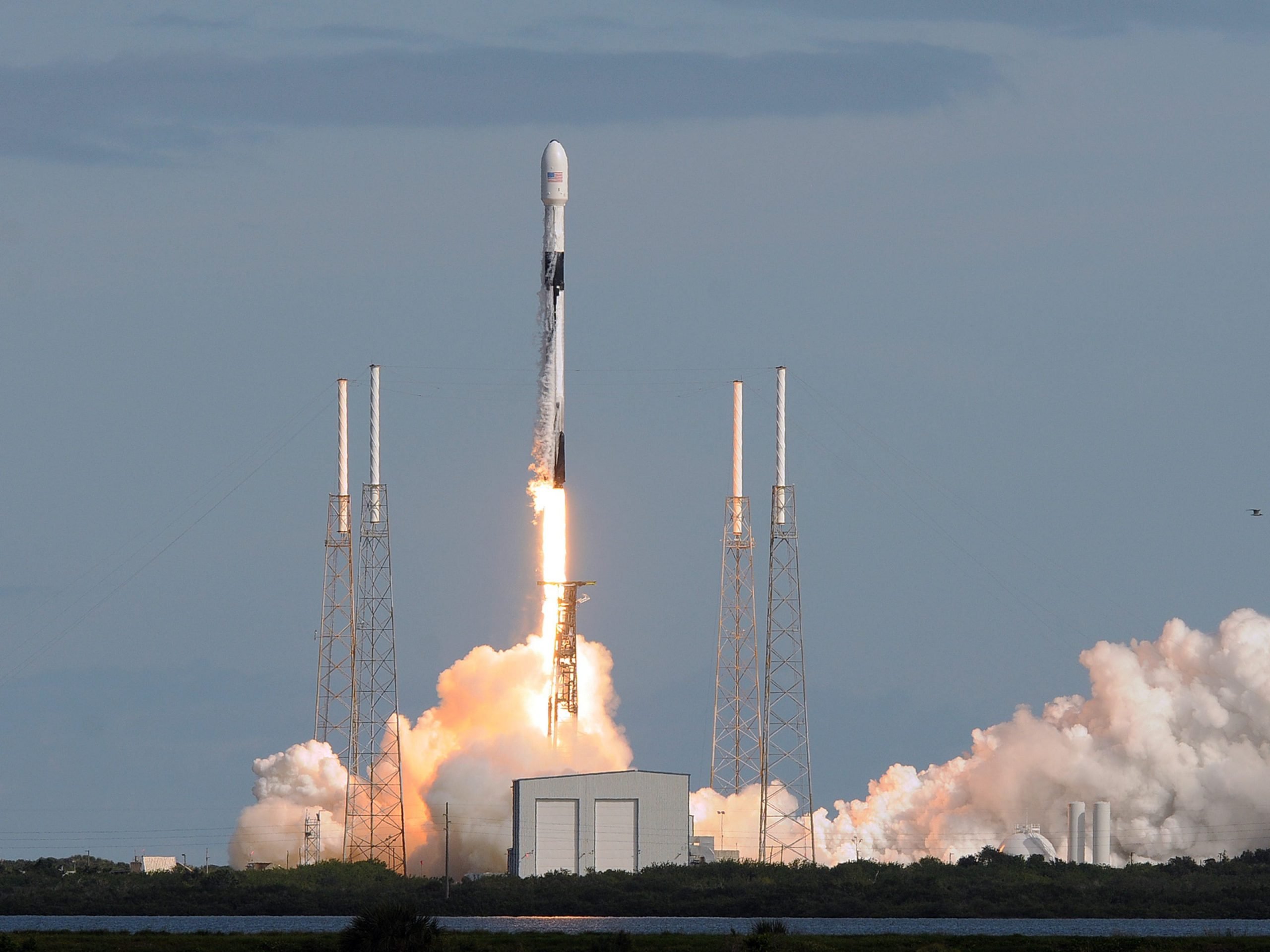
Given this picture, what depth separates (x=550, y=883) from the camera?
354 feet

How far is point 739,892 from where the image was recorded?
360 feet

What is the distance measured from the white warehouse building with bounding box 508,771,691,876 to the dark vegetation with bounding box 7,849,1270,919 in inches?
41.6

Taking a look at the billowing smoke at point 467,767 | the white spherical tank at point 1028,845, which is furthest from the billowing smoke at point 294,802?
the white spherical tank at point 1028,845

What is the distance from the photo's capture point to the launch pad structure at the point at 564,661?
111250 millimetres

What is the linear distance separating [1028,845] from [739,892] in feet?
55.1

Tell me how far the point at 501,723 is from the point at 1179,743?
1111 inches

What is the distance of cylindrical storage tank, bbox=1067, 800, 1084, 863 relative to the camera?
121 meters

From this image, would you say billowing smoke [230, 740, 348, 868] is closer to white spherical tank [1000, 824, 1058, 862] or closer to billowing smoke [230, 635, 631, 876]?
billowing smoke [230, 635, 631, 876]

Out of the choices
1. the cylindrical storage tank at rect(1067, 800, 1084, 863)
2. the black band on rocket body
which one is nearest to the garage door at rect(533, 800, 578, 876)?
the black band on rocket body

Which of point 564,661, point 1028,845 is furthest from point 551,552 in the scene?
point 1028,845

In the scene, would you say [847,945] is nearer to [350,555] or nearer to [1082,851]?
[350,555]

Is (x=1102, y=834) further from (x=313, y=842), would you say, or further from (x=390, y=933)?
(x=390, y=933)

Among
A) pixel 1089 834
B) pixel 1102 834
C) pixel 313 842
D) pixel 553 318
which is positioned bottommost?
pixel 313 842

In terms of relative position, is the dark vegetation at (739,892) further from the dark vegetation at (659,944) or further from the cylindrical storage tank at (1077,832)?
the dark vegetation at (659,944)
